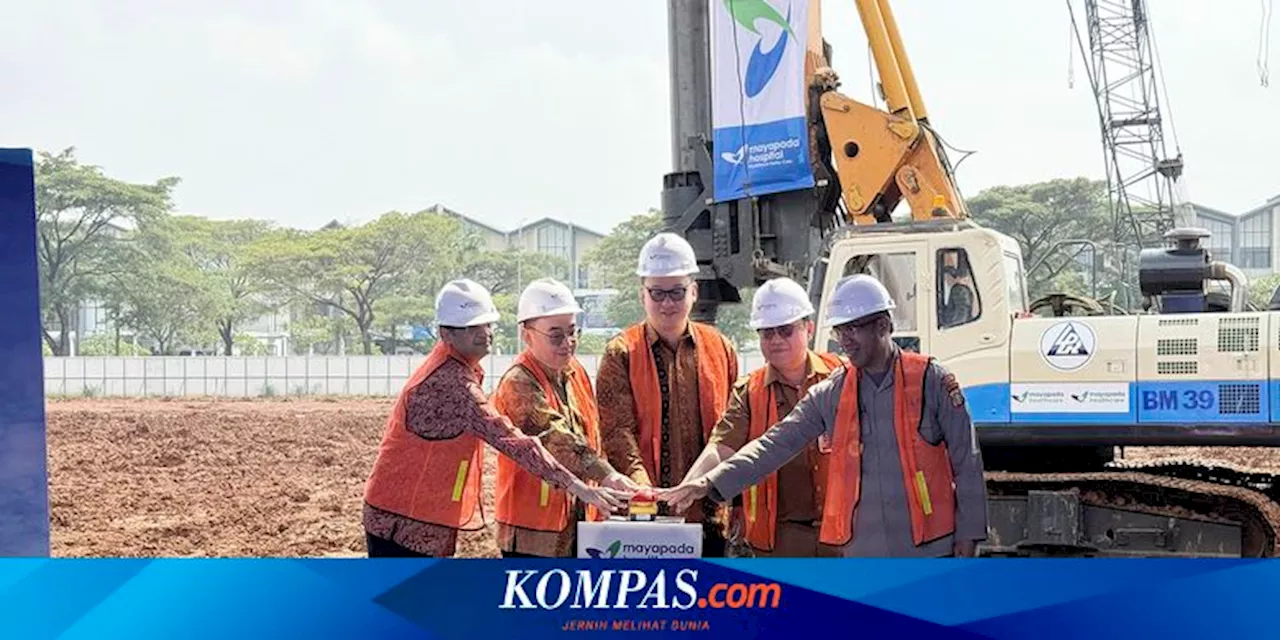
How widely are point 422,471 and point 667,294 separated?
1.04 m

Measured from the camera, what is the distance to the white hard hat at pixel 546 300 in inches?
202

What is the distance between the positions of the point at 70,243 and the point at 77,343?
94.8 inches

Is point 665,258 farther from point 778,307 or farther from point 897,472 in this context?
point 897,472

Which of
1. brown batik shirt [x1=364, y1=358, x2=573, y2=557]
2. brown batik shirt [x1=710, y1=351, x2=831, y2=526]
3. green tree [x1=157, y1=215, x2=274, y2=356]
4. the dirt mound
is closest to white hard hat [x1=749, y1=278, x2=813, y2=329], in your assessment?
brown batik shirt [x1=710, y1=351, x2=831, y2=526]

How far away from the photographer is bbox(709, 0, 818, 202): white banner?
941 cm

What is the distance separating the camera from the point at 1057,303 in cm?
909

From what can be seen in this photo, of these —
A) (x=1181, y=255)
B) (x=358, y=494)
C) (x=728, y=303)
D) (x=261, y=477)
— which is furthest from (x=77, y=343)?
(x=1181, y=255)

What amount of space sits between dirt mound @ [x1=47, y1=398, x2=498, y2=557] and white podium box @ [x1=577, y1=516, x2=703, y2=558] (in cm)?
766

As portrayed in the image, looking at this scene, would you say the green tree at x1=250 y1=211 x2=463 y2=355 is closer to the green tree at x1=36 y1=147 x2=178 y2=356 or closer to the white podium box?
the green tree at x1=36 y1=147 x2=178 y2=356

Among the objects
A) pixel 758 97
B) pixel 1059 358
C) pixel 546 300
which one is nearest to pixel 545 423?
pixel 546 300

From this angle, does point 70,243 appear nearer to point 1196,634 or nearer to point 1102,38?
point 1102,38

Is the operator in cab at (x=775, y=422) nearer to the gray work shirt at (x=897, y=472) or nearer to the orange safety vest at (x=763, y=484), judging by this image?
the orange safety vest at (x=763, y=484)

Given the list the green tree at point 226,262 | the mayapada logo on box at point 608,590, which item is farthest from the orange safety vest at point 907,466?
the green tree at point 226,262

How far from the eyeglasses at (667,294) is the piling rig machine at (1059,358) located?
10.5ft
